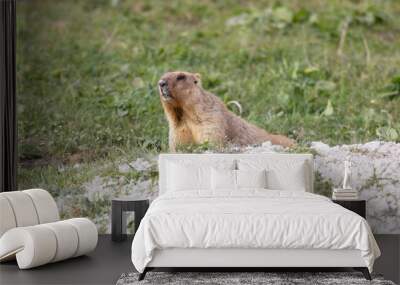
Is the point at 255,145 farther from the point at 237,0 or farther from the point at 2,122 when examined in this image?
the point at 2,122

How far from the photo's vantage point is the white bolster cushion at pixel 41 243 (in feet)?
15.3

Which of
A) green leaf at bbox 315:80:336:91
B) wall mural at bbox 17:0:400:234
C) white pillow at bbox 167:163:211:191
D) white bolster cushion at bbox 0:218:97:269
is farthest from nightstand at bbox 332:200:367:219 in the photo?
white bolster cushion at bbox 0:218:97:269

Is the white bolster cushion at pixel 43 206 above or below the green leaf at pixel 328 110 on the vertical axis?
below

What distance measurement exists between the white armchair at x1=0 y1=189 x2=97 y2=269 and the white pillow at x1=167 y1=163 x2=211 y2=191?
3.08ft

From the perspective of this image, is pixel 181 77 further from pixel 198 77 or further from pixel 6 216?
pixel 6 216

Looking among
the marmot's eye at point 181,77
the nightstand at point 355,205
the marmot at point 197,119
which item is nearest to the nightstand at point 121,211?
the marmot at point 197,119

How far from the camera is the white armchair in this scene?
470cm

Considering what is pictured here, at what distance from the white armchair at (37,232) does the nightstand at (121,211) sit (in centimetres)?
65

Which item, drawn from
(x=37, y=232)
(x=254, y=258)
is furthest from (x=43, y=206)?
(x=254, y=258)

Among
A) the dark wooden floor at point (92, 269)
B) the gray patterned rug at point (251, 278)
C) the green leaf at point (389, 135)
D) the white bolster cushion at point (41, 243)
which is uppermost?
the green leaf at point (389, 135)

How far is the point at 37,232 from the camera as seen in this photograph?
4.70m

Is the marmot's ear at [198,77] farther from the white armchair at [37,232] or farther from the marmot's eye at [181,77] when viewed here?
the white armchair at [37,232]

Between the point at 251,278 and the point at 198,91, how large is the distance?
2465 mm

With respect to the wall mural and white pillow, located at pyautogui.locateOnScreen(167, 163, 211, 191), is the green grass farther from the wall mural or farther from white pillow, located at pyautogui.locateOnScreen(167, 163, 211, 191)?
white pillow, located at pyautogui.locateOnScreen(167, 163, 211, 191)
